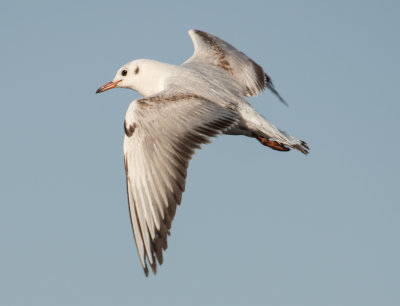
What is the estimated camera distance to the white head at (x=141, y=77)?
13.7 metres

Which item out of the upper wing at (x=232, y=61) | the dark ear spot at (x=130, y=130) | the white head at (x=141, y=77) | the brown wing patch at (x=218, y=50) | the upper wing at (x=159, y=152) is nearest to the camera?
the upper wing at (x=159, y=152)

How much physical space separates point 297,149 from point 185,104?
234 cm

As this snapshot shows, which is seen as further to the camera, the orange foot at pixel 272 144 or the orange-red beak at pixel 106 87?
the orange-red beak at pixel 106 87

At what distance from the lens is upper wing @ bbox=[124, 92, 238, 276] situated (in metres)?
10.5

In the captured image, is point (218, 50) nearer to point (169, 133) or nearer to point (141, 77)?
point (141, 77)

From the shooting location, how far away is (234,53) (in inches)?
628

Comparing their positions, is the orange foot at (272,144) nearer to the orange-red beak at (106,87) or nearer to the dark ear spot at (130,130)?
the dark ear spot at (130,130)

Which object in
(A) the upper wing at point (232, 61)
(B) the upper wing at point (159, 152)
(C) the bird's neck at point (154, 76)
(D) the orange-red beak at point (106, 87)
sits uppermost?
(A) the upper wing at point (232, 61)

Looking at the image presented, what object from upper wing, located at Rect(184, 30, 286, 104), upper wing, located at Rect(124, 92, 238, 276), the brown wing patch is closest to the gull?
upper wing, located at Rect(124, 92, 238, 276)

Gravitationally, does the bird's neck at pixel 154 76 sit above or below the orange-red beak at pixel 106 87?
below

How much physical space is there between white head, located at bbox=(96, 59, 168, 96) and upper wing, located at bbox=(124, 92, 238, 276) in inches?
73.2

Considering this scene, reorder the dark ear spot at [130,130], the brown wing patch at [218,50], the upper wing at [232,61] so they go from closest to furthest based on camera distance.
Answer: the dark ear spot at [130,130], the upper wing at [232,61], the brown wing patch at [218,50]

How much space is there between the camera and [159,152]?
434 inches

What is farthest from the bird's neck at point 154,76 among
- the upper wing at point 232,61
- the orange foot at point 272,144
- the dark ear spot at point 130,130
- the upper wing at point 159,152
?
the dark ear spot at point 130,130
